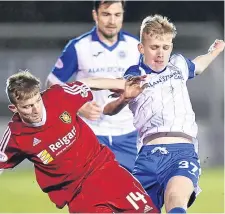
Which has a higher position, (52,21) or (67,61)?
(67,61)

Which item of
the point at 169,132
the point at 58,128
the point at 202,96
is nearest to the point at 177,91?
the point at 169,132

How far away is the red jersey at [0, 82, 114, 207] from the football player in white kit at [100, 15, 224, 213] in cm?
30

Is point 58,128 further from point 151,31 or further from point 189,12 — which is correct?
point 189,12

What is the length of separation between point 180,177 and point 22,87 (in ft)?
3.89

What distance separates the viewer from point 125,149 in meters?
7.95

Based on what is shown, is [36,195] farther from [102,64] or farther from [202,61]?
[202,61]

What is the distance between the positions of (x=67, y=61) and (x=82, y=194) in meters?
2.23

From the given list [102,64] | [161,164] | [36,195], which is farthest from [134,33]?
[161,164]

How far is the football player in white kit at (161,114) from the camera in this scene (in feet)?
20.2

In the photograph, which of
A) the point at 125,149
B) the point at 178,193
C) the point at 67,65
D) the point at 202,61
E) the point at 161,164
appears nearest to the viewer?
the point at 178,193

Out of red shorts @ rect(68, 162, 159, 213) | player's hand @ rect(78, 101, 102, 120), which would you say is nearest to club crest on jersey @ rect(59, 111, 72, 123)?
player's hand @ rect(78, 101, 102, 120)

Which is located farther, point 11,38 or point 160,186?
point 11,38

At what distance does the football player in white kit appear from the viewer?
6145mm

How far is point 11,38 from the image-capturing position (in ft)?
49.0
